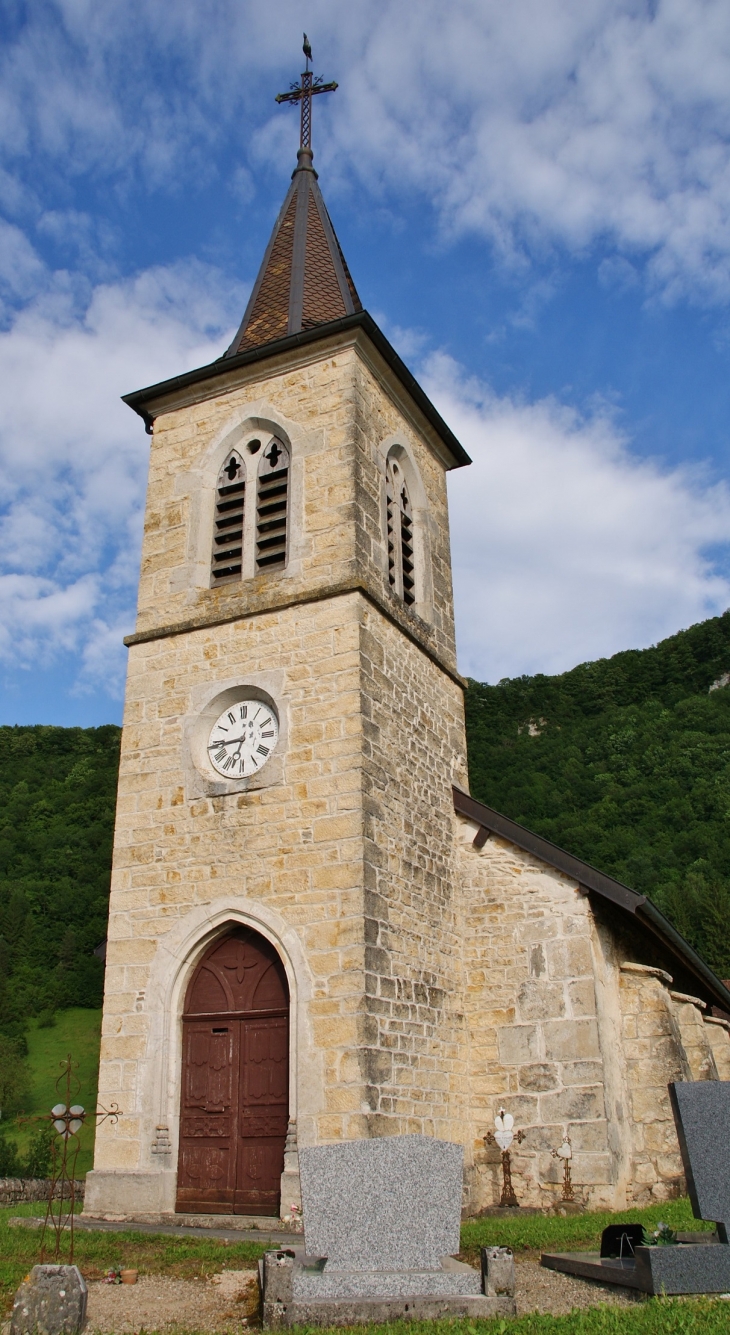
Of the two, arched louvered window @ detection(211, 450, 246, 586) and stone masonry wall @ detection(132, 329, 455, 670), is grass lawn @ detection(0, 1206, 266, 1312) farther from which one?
arched louvered window @ detection(211, 450, 246, 586)

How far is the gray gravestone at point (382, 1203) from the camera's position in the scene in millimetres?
5547

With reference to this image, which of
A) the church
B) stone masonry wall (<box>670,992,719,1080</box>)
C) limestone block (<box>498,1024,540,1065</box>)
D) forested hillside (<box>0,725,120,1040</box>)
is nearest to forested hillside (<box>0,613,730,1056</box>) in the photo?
forested hillside (<box>0,725,120,1040</box>)

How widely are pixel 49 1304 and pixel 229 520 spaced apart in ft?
29.8

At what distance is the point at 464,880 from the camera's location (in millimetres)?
11758

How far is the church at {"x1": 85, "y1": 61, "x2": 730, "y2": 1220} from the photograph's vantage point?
9.49m

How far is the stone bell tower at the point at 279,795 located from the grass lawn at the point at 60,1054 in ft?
56.4

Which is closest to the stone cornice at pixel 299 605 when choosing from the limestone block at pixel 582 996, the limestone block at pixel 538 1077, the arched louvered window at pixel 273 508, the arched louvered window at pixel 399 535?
the arched louvered window at pixel 399 535

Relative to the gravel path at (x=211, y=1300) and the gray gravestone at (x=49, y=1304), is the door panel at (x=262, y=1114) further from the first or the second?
the gray gravestone at (x=49, y=1304)

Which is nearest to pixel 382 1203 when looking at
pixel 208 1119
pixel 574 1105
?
pixel 208 1119

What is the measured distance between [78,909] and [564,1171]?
2742cm

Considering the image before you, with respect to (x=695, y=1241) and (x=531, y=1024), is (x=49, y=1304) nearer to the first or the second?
(x=695, y=1241)

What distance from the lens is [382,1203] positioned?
223 inches

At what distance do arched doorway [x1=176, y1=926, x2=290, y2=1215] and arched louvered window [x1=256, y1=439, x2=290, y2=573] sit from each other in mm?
4262

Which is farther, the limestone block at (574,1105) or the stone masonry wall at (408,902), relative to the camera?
the limestone block at (574,1105)
